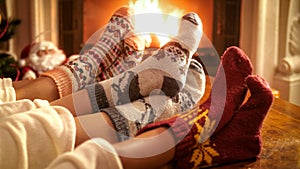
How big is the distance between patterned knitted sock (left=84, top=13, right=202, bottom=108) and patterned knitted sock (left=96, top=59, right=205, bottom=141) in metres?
0.03

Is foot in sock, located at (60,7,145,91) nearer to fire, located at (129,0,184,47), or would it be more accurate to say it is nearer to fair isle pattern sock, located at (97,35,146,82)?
fair isle pattern sock, located at (97,35,146,82)

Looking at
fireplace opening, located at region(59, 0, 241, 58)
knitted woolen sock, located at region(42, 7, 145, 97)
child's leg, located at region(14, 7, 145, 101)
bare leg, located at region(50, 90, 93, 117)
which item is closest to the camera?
bare leg, located at region(50, 90, 93, 117)

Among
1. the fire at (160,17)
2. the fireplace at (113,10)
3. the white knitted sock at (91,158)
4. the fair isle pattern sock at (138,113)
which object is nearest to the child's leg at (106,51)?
the fair isle pattern sock at (138,113)

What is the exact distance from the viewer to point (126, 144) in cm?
68

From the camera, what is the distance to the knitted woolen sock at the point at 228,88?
31.6 inches

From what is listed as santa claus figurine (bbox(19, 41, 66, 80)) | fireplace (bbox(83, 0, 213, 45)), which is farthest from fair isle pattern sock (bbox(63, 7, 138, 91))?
fireplace (bbox(83, 0, 213, 45))

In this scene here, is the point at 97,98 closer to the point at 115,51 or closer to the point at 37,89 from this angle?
the point at 37,89

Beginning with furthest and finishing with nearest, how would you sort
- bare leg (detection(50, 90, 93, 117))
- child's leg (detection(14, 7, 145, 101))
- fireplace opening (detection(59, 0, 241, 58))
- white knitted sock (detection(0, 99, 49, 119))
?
fireplace opening (detection(59, 0, 241, 58)) < child's leg (detection(14, 7, 145, 101)) < bare leg (detection(50, 90, 93, 117)) < white knitted sock (detection(0, 99, 49, 119))

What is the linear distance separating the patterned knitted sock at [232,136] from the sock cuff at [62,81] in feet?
1.25

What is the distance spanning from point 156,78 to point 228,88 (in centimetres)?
17

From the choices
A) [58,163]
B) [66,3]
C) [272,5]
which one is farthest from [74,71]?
[66,3]

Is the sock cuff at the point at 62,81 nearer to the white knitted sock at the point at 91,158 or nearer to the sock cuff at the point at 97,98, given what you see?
the sock cuff at the point at 97,98

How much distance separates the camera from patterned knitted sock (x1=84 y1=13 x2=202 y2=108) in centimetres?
92

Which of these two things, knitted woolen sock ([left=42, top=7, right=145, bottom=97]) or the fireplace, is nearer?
knitted woolen sock ([left=42, top=7, right=145, bottom=97])
